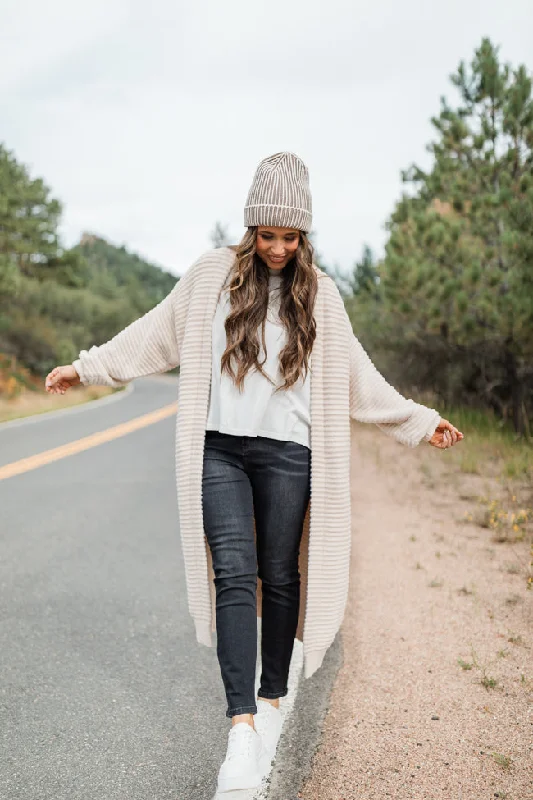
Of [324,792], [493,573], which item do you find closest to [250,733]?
[324,792]

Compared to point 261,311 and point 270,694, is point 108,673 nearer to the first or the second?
point 270,694

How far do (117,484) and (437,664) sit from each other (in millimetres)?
5817

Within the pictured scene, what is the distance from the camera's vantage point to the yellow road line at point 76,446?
401 inches

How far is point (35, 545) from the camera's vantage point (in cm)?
632

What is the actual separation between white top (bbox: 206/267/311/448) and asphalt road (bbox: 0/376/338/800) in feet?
3.66

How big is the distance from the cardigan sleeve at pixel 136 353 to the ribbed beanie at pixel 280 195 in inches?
15.7

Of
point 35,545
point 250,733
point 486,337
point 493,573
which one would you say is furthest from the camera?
point 486,337

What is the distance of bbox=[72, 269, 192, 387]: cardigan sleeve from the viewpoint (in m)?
3.00

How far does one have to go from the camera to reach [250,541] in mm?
2762

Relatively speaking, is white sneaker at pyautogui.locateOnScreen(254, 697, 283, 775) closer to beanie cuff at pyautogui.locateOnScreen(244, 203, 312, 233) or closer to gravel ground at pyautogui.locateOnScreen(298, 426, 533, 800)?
gravel ground at pyautogui.locateOnScreen(298, 426, 533, 800)

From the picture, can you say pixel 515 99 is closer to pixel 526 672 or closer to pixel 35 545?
pixel 35 545

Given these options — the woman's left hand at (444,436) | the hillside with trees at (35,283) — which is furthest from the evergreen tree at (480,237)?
the hillside with trees at (35,283)

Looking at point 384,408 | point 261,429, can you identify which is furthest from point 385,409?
point 261,429

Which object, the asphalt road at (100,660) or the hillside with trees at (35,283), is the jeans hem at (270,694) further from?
the hillside with trees at (35,283)
